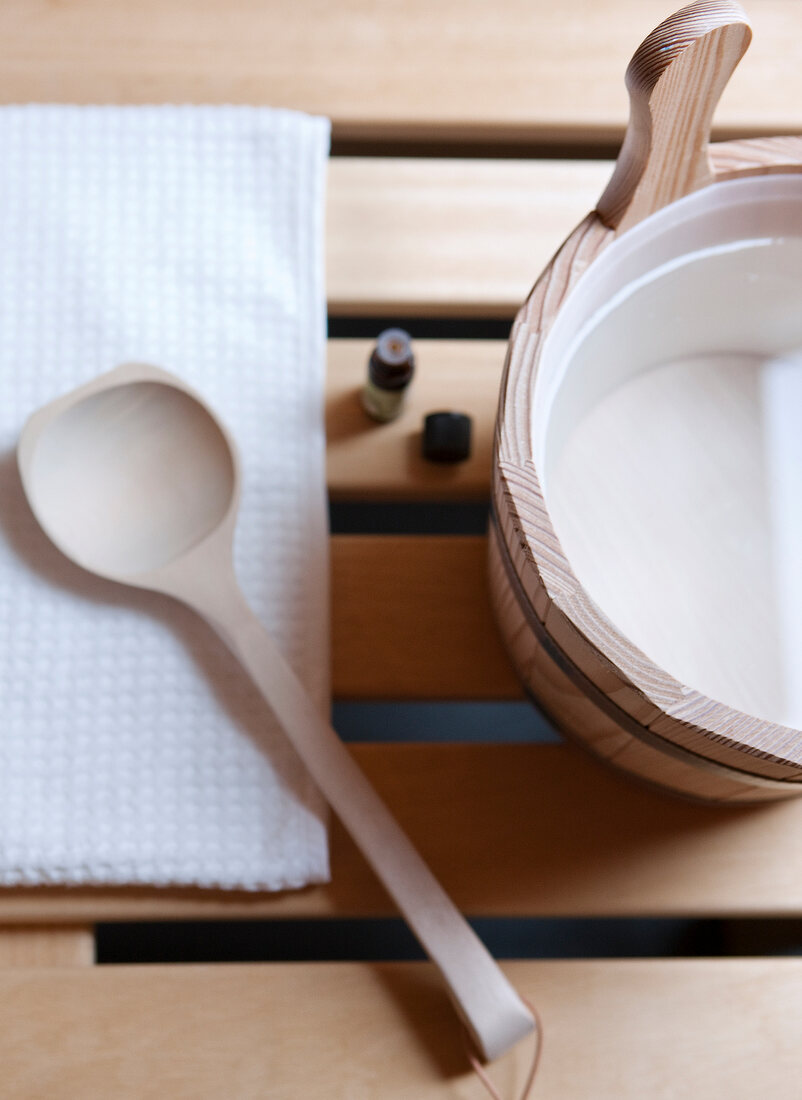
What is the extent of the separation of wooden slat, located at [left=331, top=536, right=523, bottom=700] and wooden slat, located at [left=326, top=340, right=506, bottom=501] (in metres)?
0.03

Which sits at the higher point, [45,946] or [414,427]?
[414,427]

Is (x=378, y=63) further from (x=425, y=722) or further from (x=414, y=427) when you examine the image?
(x=425, y=722)

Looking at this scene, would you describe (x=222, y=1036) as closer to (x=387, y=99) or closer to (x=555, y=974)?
(x=555, y=974)

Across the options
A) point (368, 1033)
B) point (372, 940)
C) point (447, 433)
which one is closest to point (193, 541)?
point (447, 433)

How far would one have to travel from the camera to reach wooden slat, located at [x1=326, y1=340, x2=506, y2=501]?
1.47 ft

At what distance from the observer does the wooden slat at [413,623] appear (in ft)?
1.40

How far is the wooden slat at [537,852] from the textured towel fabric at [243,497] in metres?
0.02

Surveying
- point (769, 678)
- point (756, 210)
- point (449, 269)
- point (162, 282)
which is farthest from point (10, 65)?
point (769, 678)

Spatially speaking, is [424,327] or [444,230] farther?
[424,327]

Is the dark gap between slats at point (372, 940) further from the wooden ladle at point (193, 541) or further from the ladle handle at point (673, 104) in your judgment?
the ladle handle at point (673, 104)

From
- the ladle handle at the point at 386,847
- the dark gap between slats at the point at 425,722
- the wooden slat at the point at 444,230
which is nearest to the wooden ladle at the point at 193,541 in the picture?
the ladle handle at the point at 386,847

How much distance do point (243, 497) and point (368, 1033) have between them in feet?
0.83

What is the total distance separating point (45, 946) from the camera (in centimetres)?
40

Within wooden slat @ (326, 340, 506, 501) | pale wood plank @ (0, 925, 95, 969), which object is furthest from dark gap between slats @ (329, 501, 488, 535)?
pale wood plank @ (0, 925, 95, 969)
